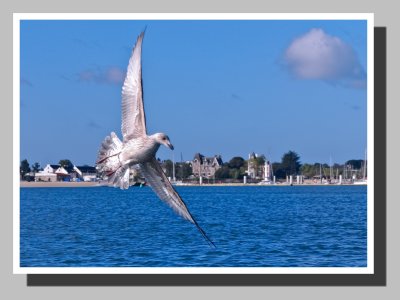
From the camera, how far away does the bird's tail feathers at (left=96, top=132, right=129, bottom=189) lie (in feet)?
46.2

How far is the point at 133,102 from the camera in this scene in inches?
532

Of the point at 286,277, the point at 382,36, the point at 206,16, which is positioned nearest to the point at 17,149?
the point at 206,16

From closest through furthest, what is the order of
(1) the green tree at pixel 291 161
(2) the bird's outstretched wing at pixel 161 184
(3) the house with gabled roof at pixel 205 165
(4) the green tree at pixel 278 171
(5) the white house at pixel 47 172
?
(2) the bird's outstretched wing at pixel 161 184
(5) the white house at pixel 47 172
(1) the green tree at pixel 291 161
(3) the house with gabled roof at pixel 205 165
(4) the green tree at pixel 278 171

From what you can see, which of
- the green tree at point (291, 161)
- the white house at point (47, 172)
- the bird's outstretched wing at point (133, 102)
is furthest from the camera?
the green tree at point (291, 161)

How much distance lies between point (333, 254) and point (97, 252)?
6650 millimetres

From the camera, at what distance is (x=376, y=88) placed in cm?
1452

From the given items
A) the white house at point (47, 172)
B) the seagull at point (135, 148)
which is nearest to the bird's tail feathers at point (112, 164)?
the seagull at point (135, 148)

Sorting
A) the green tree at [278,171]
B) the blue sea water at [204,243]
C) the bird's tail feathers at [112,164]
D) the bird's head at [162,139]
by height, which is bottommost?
the blue sea water at [204,243]

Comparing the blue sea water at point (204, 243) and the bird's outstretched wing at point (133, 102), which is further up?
the bird's outstretched wing at point (133, 102)

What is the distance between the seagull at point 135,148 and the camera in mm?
13367

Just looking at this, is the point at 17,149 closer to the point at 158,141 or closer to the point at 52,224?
the point at 158,141

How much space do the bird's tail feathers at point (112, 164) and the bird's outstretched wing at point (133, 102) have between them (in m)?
0.60

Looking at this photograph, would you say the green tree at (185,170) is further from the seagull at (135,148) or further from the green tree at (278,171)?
the seagull at (135,148)

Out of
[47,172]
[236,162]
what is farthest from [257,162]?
[47,172]
